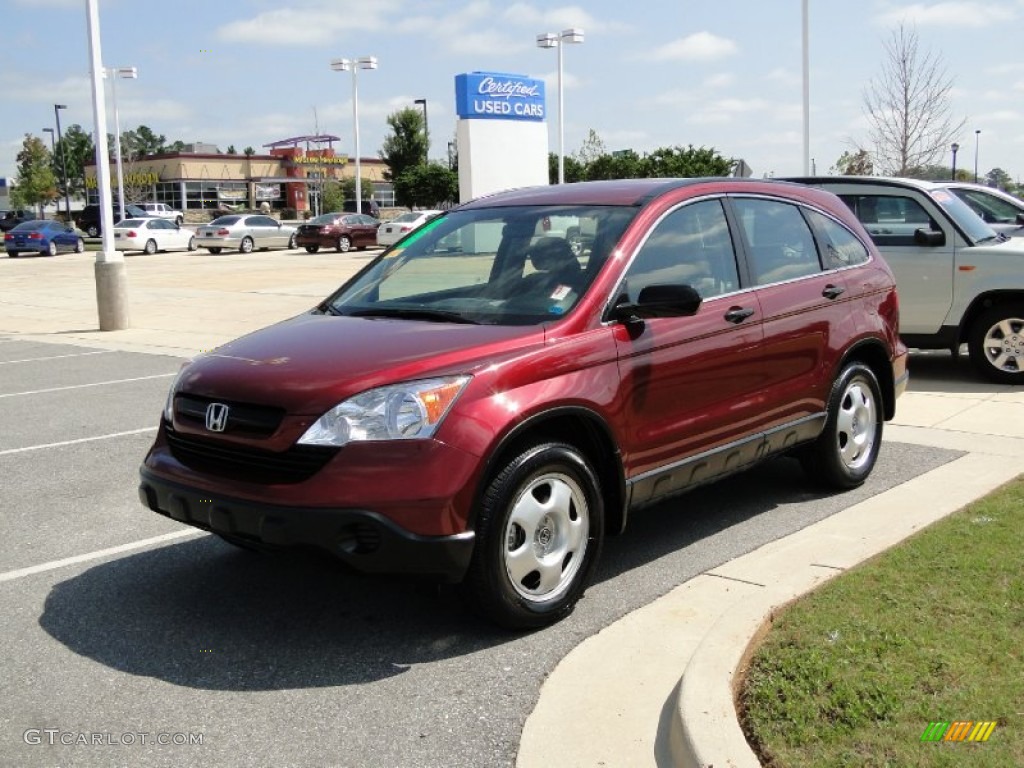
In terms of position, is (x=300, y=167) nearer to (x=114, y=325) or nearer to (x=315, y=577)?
(x=114, y=325)

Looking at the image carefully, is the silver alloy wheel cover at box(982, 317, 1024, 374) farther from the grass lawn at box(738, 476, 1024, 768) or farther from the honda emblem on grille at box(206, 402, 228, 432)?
the honda emblem on grille at box(206, 402, 228, 432)

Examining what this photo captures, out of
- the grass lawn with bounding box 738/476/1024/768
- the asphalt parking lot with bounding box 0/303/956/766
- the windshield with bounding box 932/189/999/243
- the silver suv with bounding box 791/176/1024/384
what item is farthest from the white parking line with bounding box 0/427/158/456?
the windshield with bounding box 932/189/999/243

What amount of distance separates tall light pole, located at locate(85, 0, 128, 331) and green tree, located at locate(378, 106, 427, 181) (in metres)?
56.8

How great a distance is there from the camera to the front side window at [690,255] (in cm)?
514

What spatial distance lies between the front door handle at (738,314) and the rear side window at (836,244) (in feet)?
3.49

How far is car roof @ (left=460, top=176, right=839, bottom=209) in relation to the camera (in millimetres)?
5445

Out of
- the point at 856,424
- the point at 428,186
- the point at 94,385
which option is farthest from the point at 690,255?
the point at 428,186

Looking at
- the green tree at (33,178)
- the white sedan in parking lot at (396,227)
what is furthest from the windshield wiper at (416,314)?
the green tree at (33,178)

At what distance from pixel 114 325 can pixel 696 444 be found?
13.6 metres

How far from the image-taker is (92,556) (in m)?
5.57

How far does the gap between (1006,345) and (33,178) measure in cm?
8627

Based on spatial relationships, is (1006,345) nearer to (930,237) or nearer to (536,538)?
(930,237)

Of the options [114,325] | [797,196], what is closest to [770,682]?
[797,196]

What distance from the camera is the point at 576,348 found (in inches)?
182
